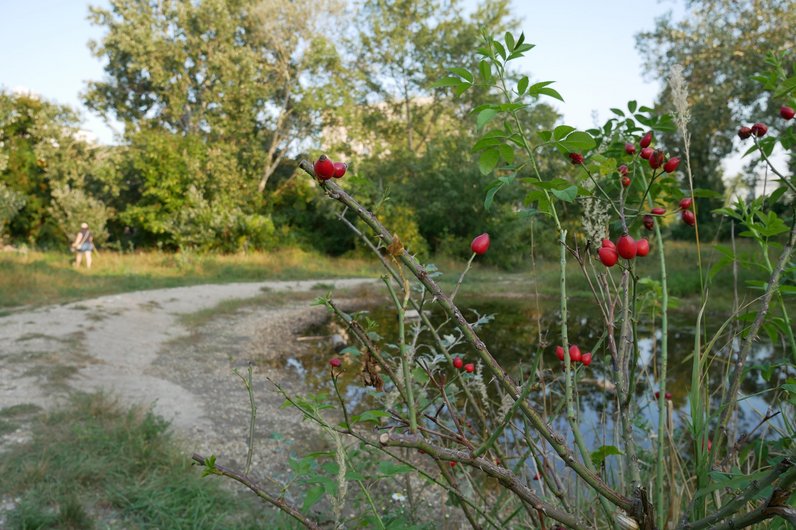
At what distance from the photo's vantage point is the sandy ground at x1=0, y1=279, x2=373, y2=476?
13.1ft

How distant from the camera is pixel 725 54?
11.0 meters

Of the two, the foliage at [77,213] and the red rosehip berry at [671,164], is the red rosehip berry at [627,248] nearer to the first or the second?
the red rosehip berry at [671,164]

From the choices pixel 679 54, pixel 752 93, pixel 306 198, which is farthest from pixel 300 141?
pixel 752 93

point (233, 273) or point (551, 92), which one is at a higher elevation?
point (551, 92)

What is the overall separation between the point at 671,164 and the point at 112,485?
2746 millimetres

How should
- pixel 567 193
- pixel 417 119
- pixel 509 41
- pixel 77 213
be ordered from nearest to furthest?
1. pixel 567 193
2. pixel 509 41
3. pixel 77 213
4. pixel 417 119

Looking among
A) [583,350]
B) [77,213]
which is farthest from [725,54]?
[77,213]

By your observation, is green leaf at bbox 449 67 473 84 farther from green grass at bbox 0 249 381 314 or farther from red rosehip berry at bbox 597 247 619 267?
green grass at bbox 0 249 381 314

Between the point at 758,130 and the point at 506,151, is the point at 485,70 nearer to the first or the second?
the point at 506,151

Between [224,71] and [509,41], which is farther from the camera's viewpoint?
[224,71]

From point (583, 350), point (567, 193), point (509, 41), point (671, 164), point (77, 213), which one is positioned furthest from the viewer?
point (77, 213)

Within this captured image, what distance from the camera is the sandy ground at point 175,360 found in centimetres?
401

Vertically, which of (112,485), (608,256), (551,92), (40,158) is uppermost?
(40,158)

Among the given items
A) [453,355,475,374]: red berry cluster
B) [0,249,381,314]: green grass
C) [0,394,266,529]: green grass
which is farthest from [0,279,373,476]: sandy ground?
[0,249,381,314]: green grass
